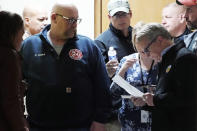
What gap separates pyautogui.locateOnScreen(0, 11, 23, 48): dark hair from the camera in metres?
1.42

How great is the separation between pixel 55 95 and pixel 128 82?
413 mm

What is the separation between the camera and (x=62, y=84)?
1716 millimetres

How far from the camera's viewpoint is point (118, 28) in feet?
7.19

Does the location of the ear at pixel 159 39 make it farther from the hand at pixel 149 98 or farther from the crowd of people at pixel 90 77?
the hand at pixel 149 98

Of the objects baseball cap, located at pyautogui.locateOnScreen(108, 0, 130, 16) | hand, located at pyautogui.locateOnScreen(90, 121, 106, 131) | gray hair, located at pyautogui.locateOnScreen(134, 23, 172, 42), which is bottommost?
hand, located at pyautogui.locateOnScreen(90, 121, 106, 131)

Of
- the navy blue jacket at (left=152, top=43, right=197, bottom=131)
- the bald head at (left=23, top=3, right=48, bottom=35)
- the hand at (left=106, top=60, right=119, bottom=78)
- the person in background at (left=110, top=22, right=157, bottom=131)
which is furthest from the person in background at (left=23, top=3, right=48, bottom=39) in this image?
the navy blue jacket at (left=152, top=43, right=197, bottom=131)

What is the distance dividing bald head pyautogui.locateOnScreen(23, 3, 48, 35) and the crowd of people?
15.8 inches

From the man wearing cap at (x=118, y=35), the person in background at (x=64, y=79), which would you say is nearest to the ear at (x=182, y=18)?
the man wearing cap at (x=118, y=35)

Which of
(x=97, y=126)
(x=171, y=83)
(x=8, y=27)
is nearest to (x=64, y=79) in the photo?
(x=97, y=126)

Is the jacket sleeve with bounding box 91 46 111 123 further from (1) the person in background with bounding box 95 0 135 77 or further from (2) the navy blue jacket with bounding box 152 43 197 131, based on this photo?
(2) the navy blue jacket with bounding box 152 43 197 131

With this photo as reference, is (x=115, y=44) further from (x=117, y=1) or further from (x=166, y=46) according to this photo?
(x=166, y=46)

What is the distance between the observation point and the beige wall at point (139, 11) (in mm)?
2672

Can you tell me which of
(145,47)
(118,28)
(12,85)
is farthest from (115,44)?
(12,85)

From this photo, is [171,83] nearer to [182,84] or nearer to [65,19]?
[182,84]
